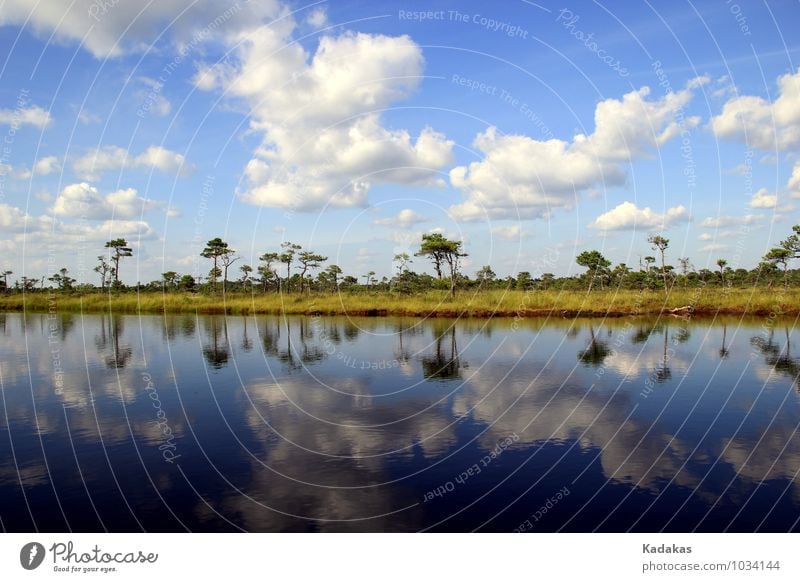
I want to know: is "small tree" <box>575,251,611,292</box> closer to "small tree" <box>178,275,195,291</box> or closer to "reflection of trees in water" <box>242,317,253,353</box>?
"reflection of trees in water" <box>242,317,253,353</box>

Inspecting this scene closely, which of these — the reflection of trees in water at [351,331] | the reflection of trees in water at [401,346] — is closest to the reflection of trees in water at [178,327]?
the reflection of trees in water at [351,331]

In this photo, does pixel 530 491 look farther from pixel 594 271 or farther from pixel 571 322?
pixel 594 271

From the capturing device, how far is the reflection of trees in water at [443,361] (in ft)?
83.5

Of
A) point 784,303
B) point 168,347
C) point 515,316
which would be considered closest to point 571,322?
point 515,316

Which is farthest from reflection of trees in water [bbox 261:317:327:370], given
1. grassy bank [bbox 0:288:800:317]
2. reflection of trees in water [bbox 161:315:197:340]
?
grassy bank [bbox 0:288:800:317]

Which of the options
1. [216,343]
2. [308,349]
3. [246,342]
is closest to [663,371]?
[308,349]

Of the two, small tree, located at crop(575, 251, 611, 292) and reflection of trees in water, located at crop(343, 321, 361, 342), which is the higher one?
small tree, located at crop(575, 251, 611, 292)

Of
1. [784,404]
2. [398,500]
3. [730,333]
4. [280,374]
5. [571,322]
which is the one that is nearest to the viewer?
[398,500]

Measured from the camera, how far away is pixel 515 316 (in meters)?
53.8

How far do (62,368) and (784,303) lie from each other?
2224 inches

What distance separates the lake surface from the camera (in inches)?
449
